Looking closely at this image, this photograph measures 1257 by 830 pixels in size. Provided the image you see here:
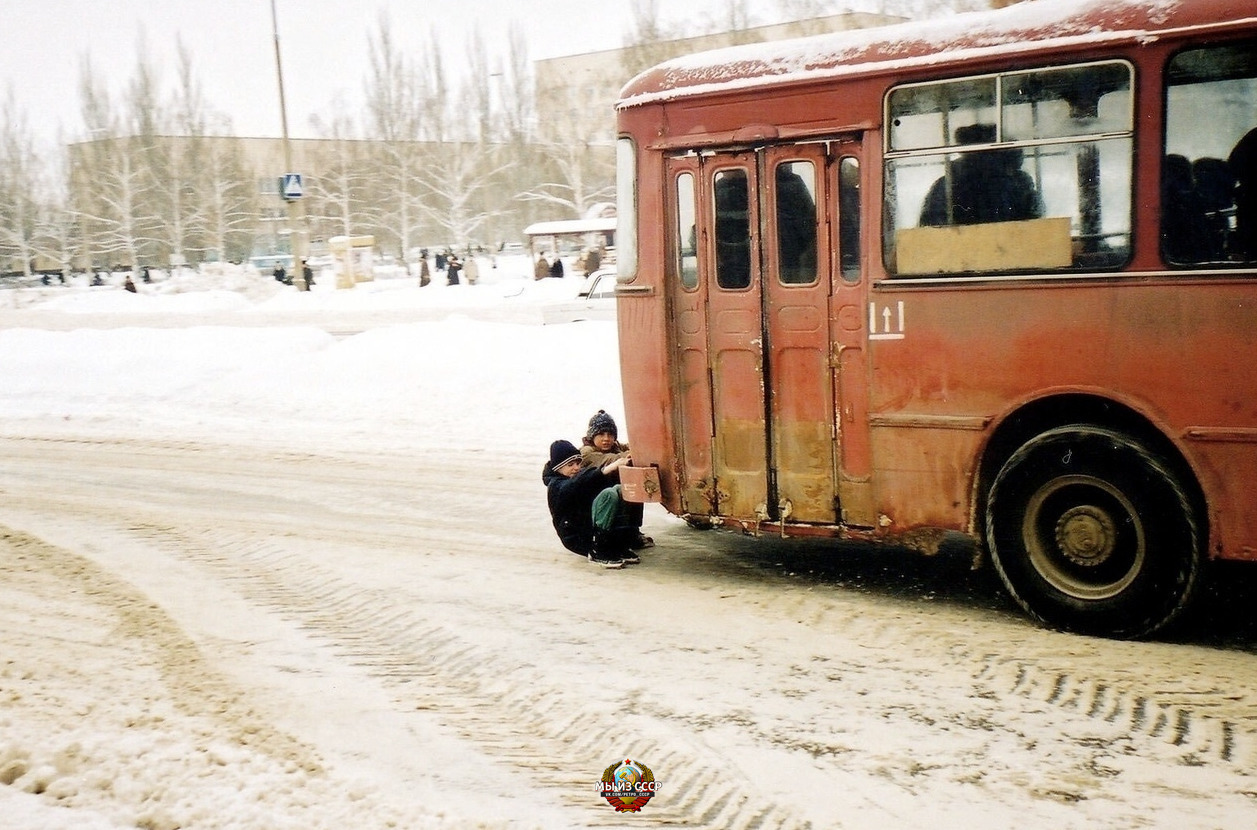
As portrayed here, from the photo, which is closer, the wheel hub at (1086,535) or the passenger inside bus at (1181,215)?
the passenger inside bus at (1181,215)

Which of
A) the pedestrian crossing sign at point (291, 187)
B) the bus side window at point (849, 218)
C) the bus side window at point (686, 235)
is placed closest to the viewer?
the bus side window at point (849, 218)

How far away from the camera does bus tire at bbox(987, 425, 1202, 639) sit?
571 cm

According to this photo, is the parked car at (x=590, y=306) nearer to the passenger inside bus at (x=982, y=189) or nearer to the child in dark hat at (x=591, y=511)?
the child in dark hat at (x=591, y=511)

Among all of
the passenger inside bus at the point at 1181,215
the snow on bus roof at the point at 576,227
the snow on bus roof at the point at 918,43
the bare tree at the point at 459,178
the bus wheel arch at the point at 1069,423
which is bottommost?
the bus wheel arch at the point at 1069,423

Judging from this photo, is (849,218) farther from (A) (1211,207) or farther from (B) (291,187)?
(B) (291,187)

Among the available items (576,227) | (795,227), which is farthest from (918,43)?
(576,227)

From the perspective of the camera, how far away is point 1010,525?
6.18 m

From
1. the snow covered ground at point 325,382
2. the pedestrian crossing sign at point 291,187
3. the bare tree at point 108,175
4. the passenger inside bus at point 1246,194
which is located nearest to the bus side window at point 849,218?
the passenger inside bus at point 1246,194

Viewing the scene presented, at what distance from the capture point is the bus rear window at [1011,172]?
5715mm

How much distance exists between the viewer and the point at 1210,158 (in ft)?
18.0

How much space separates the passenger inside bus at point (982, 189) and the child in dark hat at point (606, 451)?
9.34ft

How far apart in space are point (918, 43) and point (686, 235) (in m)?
1.80

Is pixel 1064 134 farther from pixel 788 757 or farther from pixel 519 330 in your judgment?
→ pixel 519 330

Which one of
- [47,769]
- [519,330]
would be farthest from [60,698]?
[519,330]
